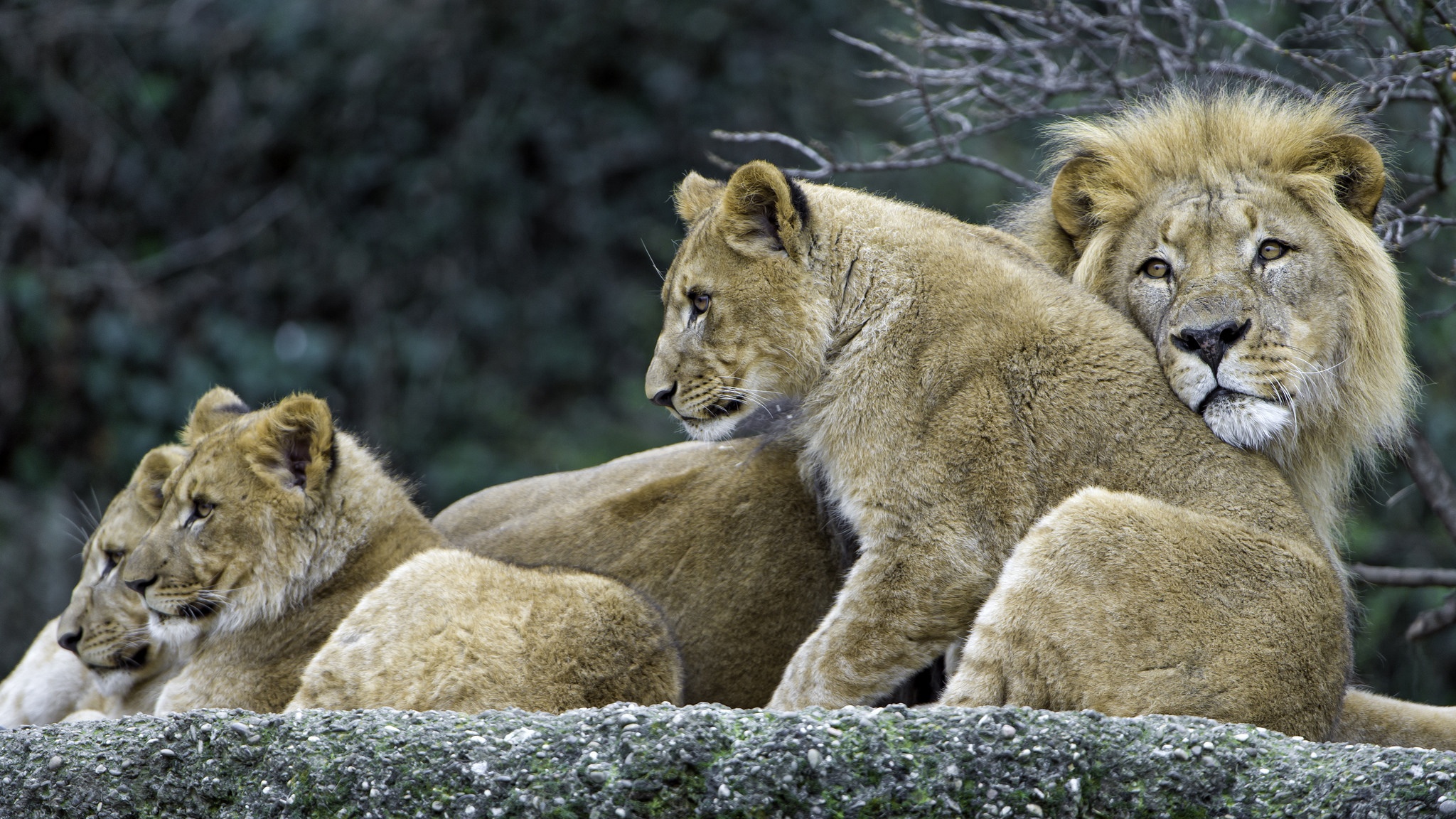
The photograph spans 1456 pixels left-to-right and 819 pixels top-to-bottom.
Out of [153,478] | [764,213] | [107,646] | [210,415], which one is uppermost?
[764,213]

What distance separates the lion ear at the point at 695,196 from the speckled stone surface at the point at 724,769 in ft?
7.97

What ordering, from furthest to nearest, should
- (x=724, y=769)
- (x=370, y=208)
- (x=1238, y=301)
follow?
(x=370, y=208), (x=1238, y=301), (x=724, y=769)

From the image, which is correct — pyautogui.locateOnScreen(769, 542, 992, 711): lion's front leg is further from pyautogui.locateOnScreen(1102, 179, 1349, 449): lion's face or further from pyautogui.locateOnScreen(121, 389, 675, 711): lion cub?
pyautogui.locateOnScreen(121, 389, 675, 711): lion cub

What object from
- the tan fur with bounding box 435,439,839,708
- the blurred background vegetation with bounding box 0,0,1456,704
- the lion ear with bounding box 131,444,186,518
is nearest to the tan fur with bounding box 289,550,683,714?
the tan fur with bounding box 435,439,839,708

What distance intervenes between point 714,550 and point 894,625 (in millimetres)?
957

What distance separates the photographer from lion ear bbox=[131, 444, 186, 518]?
17.5ft

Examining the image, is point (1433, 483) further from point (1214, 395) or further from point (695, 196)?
point (695, 196)

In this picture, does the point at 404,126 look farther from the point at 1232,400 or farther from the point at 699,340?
the point at 1232,400

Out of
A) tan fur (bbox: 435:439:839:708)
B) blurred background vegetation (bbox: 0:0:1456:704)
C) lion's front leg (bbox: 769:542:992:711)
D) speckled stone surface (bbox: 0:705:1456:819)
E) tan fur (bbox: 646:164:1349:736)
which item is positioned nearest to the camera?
speckled stone surface (bbox: 0:705:1456:819)

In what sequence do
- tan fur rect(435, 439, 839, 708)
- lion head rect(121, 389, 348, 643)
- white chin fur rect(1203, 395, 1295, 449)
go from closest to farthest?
white chin fur rect(1203, 395, 1295, 449) → tan fur rect(435, 439, 839, 708) → lion head rect(121, 389, 348, 643)

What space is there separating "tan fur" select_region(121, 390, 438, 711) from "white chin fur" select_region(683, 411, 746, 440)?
1.14 meters

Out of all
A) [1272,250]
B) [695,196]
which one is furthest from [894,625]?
[695,196]

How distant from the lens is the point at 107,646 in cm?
509

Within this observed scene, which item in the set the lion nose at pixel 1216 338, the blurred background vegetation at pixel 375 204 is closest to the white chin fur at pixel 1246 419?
the lion nose at pixel 1216 338
